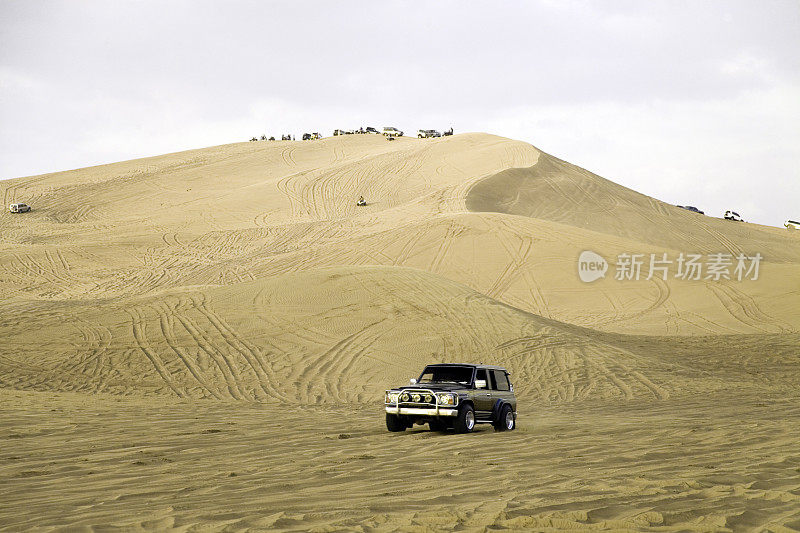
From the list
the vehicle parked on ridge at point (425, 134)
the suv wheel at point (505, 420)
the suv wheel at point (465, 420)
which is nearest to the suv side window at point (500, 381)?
the suv wheel at point (505, 420)

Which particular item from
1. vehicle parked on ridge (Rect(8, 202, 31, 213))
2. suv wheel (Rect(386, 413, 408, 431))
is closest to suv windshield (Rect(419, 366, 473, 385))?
suv wheel (Rect(386, 413, 408, 431))

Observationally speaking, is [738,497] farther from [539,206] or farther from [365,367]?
[539,206]

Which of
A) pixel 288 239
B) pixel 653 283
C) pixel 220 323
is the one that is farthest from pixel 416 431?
pixel 288 239

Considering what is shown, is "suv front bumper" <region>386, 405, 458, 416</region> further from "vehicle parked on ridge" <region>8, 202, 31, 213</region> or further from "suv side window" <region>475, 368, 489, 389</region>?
"vehicle parked on ridge" <region>8, 202, 31, 213</region>

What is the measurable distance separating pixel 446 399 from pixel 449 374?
3.41ft

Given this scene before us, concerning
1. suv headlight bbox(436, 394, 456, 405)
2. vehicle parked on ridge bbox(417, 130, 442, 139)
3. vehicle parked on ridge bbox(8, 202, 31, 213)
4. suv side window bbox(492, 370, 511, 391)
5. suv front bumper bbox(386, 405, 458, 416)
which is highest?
vehicle parked on ridge bbox(417, 130, 442, 139)

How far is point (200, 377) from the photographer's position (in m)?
20.2

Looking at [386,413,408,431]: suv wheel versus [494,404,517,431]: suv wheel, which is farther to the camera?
[494,404,517,431]: suv wheel

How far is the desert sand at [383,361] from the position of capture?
7.81m

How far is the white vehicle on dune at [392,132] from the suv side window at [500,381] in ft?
270

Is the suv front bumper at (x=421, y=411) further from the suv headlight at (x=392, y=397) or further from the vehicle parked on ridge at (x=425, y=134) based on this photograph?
the vehicle parked on ridge at (x=425, y=134)

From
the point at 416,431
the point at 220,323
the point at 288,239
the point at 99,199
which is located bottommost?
the point at 416,431

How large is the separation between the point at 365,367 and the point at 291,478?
1255cm

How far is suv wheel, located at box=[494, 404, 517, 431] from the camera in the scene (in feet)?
46.0
